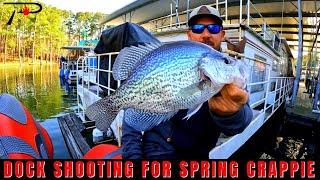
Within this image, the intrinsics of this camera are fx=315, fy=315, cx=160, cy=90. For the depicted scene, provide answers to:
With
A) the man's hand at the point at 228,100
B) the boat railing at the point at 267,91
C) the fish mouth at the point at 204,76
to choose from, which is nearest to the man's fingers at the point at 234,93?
the man's hand at the point at 228,100

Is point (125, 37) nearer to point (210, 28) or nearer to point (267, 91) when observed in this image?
point (267, 91)

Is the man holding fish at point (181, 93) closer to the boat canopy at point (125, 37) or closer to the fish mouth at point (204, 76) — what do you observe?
the fish mouth at point (204, 76)

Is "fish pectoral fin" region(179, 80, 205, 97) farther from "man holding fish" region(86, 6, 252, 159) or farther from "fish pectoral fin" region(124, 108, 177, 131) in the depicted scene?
"fish pectoral fin" region(124, 108, 177, 131)

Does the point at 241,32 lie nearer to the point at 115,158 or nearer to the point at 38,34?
the point at 115,158

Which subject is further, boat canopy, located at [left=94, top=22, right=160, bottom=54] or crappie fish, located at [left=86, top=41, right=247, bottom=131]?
boat canopy, located at [left=94, top=22, right=160, bottom=54]

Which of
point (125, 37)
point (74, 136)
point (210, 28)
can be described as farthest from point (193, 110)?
point (74, 136)

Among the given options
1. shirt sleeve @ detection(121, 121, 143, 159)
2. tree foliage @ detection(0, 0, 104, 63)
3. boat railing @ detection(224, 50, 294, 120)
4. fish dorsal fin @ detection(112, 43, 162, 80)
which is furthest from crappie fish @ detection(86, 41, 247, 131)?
tree foliage @ detection(0, 0, 104, 63)

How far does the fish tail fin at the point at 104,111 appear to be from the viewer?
169 cm

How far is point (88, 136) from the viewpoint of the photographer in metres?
6.85

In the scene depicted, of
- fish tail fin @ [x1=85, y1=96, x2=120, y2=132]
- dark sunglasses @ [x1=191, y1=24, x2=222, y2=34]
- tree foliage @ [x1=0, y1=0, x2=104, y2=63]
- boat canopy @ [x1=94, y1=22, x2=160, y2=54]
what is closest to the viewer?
fish tail fin @ [x1=85, y1=96, x2=120, y2=132]

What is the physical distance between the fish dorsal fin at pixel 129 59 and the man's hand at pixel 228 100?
1.40 feet

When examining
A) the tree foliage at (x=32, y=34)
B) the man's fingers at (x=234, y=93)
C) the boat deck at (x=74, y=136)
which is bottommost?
the boat deck at (x=74, y=136)

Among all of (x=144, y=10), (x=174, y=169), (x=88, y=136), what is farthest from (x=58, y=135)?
(x=144, y=10)

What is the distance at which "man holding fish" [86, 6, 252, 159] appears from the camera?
1.45 meters
